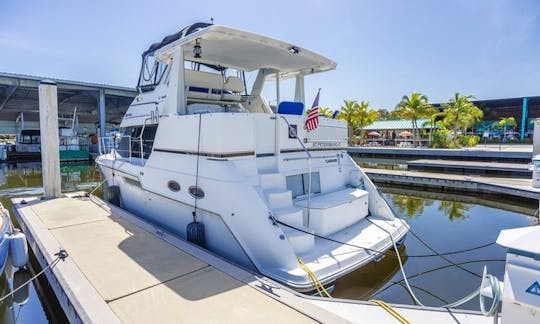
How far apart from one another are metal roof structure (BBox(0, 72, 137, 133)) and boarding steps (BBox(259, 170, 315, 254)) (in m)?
26.7

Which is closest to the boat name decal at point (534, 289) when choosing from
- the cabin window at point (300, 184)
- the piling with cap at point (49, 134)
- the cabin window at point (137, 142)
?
the cabin window at point (300, 184)

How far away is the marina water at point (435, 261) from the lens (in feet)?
14.2

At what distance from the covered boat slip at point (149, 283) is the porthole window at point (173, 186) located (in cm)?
70

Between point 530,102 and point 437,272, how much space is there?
38477 mm

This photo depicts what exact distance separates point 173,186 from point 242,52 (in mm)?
→ 2881

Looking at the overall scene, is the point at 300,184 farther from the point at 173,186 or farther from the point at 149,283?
the point at 149,283

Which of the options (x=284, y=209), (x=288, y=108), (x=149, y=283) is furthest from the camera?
(x=288, y=108)

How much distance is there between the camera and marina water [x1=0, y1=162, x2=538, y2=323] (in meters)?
4.32

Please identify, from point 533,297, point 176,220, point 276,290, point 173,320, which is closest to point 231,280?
point 276,290

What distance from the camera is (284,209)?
180 inches

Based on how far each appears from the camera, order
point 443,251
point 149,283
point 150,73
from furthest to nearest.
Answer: point 150,73
point 443,251
point 149,283

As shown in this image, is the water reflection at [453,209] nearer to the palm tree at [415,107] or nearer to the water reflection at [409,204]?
the water reflection at [409,204]

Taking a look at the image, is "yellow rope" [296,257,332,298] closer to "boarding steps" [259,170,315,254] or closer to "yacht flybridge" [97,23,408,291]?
"yacht flybridge" [97,23,408,291]

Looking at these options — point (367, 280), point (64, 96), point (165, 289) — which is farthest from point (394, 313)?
point (64, 96)
